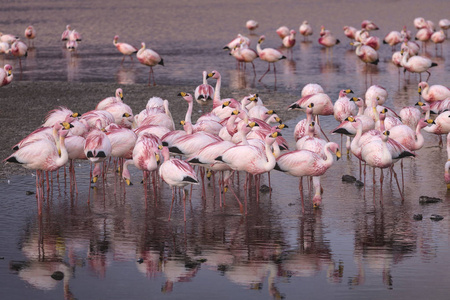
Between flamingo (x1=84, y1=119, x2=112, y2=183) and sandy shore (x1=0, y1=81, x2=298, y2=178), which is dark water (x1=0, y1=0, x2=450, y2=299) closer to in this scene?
flamingo (x1=84, y1=119, x2=112, y2=183)

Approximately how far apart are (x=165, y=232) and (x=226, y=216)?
3.39ft

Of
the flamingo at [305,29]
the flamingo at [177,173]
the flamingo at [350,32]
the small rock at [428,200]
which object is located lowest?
the small rock at [428,200]

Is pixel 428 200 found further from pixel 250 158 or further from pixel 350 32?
pixel 350 32

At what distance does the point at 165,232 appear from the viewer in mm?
9773

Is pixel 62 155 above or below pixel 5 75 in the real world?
below

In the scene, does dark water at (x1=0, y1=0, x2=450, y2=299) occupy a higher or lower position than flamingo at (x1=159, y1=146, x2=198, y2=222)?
lower

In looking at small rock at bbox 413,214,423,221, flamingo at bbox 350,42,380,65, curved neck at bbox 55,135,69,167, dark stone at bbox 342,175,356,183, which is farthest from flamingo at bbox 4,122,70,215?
flamingo at bbox 350,42,380,65

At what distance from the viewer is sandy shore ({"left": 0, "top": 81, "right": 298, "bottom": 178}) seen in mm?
16516

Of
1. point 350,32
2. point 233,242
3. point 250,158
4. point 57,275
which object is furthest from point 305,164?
point 350,32

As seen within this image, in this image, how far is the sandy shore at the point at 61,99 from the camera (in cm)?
1652

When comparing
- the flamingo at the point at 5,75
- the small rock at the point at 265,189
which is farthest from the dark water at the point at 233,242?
the flamingo at the point at 5,75

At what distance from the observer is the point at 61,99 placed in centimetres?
1977

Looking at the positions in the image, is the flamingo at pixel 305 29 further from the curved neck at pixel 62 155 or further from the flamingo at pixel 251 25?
the curved neck at pixel 62 155

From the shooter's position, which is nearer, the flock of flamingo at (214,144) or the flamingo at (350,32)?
the flock of flamingo at (214,144)
